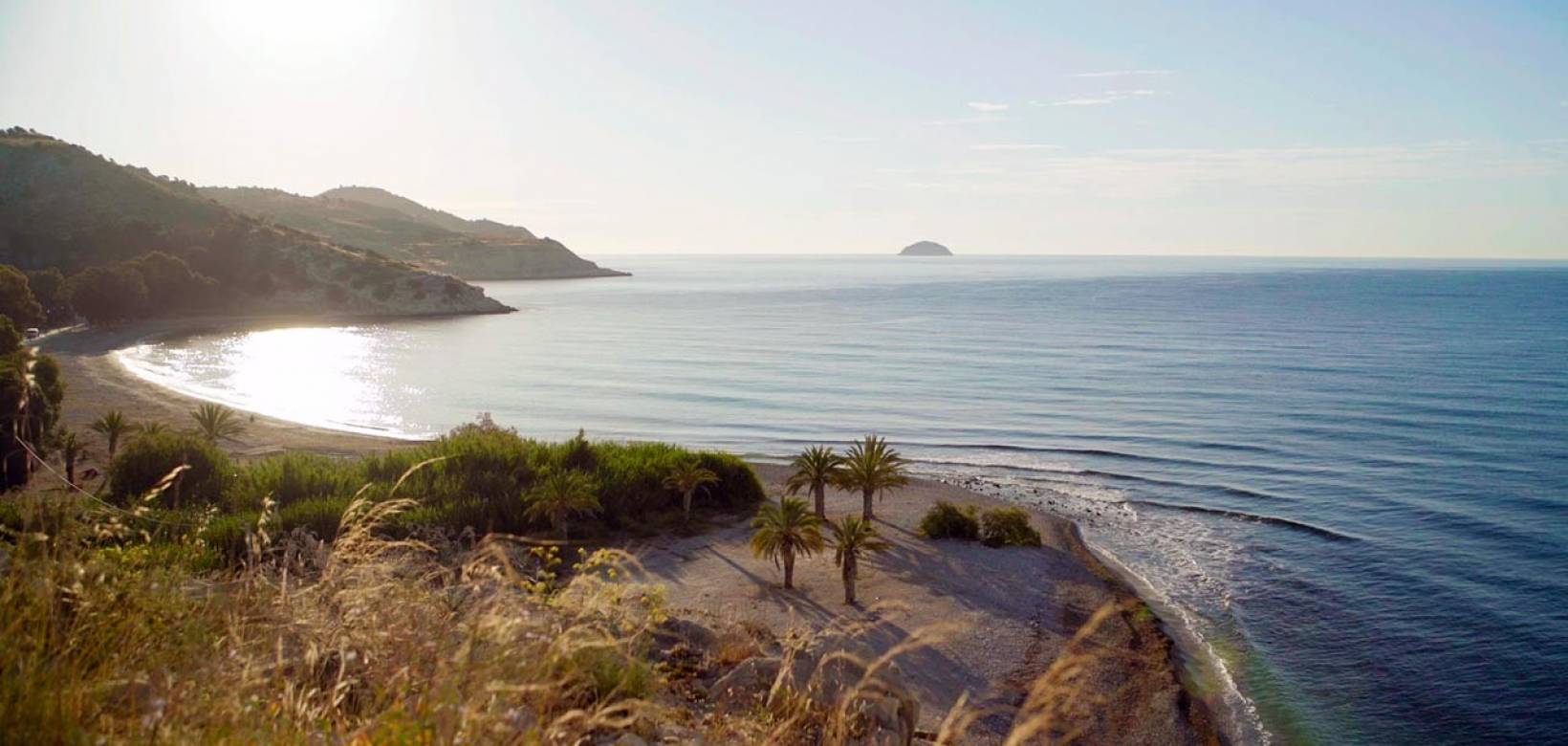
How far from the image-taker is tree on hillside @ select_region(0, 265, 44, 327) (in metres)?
70.4

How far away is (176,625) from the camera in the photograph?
599 cm

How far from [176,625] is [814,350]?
79485 millimetres

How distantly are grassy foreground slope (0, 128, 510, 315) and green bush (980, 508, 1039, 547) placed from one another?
102014 mm

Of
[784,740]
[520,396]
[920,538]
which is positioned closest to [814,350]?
[520,396]

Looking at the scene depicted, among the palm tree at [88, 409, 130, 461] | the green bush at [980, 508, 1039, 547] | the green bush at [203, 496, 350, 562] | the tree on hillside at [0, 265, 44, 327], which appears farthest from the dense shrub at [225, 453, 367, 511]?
the tree on hillside at [0, 265, 44, 327]

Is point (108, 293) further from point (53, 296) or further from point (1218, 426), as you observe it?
point (1218, 426)

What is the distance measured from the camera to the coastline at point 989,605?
18719 millimetres

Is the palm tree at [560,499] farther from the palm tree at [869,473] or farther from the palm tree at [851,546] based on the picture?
the palm tree at [869,473]

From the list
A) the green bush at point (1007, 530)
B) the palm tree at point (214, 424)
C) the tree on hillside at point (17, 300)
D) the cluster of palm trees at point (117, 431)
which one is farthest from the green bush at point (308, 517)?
the tree on hillside at point (17, 300)

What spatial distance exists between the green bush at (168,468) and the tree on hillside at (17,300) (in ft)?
180

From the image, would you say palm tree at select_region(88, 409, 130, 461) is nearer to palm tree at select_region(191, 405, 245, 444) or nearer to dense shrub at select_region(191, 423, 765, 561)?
palm tree at select_region(191, 405, 245, 444)

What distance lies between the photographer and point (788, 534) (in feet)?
77.1

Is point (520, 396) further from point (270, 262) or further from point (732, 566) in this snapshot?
point (270, 262)

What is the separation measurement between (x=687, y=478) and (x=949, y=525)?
27.2 feet
